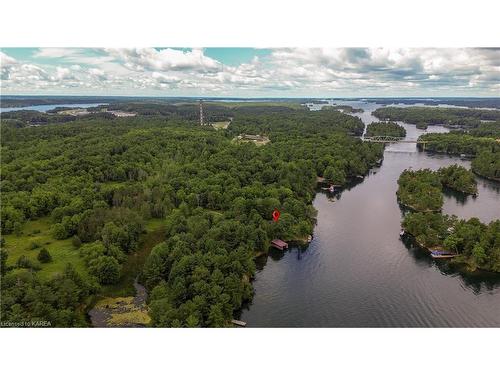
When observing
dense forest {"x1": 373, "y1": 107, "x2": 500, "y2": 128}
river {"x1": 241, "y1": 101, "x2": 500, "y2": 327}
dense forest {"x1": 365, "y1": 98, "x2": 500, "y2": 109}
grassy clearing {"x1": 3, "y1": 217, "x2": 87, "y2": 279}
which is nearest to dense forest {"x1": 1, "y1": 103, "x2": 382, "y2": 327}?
grassy clearing {"x1": 3, "y1": 217, "x2": 87, "y2": 279}

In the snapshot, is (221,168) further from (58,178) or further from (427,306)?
(427,306)

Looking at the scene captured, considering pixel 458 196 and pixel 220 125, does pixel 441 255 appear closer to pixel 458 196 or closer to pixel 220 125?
pixel 458 196

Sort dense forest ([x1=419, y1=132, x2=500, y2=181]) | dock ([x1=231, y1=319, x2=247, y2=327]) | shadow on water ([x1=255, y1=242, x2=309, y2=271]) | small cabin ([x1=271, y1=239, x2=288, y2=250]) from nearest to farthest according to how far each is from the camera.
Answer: dock ([x1=231, y1=319, x2=247, y2=327]), shadow on water ([x1=255, y1=242, x2=309, y2=271]), small cabin ([x1=271, y1=239, x2=288, y2=250]), dense forest ([x1=419, y1=132, x2=500, y2=181])

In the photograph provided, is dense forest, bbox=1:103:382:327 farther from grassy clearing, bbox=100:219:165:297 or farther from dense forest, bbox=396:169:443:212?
dense forest, bbox=396:169:443:212

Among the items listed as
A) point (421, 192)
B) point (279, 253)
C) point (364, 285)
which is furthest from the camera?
point (421, 192)

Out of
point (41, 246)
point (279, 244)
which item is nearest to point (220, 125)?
point (279, 244)

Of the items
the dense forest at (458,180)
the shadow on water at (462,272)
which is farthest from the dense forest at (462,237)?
the dense forest at (458,180)
